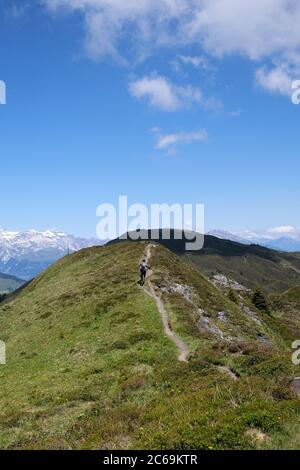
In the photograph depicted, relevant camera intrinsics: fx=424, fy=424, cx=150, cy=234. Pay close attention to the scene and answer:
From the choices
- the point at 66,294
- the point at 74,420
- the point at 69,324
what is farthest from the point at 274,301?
the point at 74,420

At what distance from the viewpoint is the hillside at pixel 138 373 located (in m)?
14.8

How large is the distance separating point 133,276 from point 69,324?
1631 cm

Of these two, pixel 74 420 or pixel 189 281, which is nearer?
pixel 74 420

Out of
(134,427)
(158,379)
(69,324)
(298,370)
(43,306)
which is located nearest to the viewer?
(134,427)

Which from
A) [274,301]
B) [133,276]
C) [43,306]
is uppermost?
[133,276]

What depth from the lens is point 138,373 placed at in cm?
2798

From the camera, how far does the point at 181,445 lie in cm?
1361

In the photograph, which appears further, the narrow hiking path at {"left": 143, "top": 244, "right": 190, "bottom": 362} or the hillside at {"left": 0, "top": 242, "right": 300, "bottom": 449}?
the narrow hiking path at {"left": 143, "top": 244, "right": 190, "bottom": 362}

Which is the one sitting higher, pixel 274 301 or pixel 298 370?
pixel 298 370

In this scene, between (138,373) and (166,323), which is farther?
(166,323)

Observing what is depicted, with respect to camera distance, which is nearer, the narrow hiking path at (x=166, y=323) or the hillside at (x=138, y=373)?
the hillside at (x=138, y=373)

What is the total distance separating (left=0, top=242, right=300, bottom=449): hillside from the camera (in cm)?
1476
